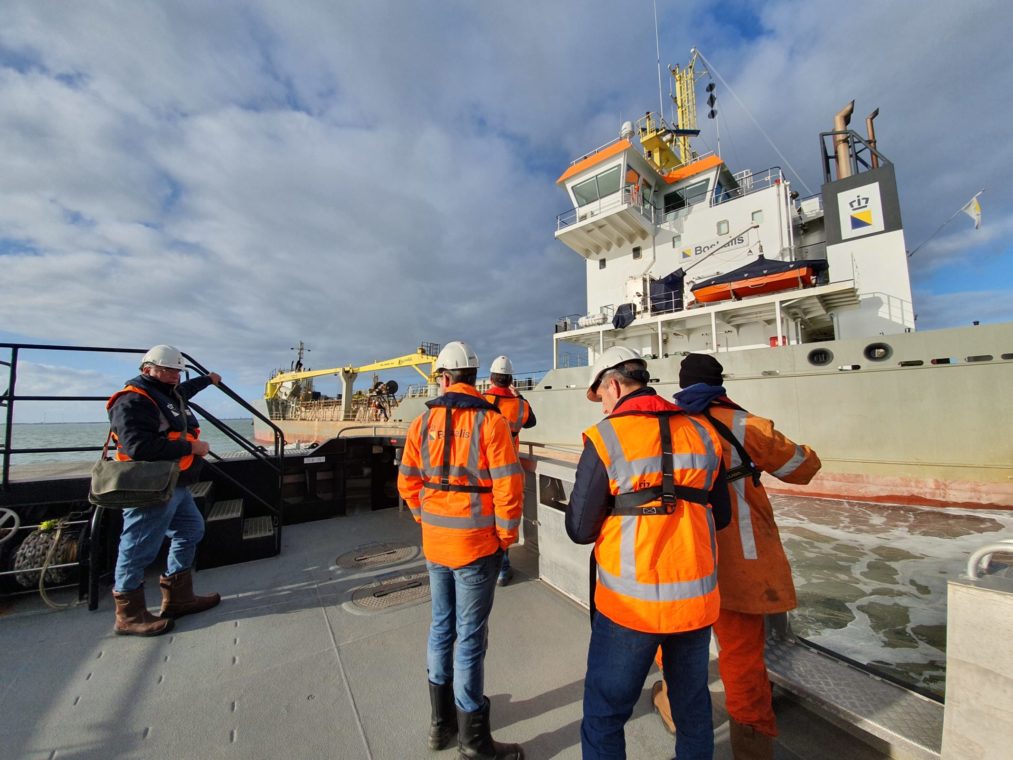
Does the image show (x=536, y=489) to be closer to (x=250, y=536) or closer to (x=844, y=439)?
(x=250, y=536)

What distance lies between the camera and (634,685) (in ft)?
4.17

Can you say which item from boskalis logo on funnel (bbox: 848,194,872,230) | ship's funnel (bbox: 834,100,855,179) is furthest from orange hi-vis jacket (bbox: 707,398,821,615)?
ship's funnel (bbox: 834,100,855,179)

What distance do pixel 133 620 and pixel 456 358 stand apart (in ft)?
8.68

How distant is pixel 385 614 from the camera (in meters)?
2.68

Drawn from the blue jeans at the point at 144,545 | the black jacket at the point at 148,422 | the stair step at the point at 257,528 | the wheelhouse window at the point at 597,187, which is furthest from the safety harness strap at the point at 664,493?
the wheelhouse window at the point at 597,187

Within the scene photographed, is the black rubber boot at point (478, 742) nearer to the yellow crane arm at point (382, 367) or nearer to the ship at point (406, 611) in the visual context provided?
the ship at point (406, 611)

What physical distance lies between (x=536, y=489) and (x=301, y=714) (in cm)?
200

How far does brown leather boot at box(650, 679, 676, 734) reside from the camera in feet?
5.62

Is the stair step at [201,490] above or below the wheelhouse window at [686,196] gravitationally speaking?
below

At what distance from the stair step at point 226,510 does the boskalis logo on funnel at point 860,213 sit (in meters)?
14.6

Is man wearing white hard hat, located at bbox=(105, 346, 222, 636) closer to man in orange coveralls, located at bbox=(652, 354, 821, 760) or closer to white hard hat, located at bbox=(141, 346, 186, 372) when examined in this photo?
white hard hat, located at bbox=(141, 346, 186, 372)

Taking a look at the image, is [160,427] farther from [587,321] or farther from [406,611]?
[587,321]

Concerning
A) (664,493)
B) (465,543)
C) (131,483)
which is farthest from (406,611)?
(664,493)

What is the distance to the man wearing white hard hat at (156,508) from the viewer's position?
7.91ft
